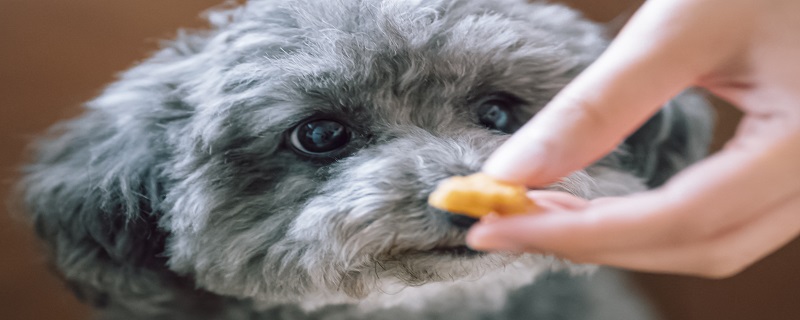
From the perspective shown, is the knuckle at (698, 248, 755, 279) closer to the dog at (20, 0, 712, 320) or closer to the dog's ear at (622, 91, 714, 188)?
the dog at (20, 0, 712, 320)

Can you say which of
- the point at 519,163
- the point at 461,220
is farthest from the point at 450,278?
the point at 519,163

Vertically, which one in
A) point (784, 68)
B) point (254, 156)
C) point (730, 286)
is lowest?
point (730, 286)

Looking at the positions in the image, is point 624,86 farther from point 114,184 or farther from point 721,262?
point 114,184

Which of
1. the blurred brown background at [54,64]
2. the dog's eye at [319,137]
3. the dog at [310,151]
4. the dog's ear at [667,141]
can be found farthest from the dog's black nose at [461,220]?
the blurred brown background at [54,64]

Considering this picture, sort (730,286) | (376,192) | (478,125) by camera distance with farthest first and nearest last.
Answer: (730,286) → (478,125) → (376,192)

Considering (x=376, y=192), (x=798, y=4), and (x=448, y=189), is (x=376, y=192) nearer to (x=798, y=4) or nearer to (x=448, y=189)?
(x=448, y=189)

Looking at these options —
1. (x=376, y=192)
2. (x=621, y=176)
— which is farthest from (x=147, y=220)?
(x=621, y=176)
